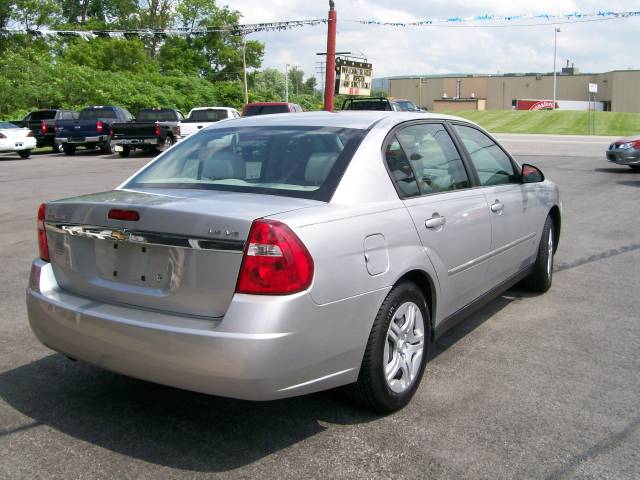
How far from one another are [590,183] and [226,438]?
14119mm

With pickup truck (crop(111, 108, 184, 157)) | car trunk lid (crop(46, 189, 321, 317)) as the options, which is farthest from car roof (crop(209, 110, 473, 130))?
pickup truck (crop(111, 108, 184, 157))

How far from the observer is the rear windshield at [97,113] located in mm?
28141

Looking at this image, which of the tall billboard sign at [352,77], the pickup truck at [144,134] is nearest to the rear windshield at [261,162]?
the pickup truck at [144,134]

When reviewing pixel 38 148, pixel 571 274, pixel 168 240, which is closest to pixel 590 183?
pixel 571 274

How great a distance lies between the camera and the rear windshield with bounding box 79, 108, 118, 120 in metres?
28.1

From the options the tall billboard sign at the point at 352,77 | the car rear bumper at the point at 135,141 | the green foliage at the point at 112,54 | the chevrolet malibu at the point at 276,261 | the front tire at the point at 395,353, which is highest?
the green foliage at the point at 112,54

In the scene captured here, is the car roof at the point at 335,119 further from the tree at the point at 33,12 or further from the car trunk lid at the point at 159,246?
the tree at the point at 33,12

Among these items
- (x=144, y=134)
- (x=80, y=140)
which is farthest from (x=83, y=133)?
(x=144, y=134)

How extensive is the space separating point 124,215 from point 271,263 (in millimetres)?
825

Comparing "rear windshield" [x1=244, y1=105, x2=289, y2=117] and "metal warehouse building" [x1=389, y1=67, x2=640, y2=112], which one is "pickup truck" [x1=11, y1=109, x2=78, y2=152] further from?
"metal warehouse building" [x1=389, y1=67, x2=640, y2=112]

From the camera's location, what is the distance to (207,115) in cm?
2603

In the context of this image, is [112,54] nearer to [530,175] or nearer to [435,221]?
[530,175]

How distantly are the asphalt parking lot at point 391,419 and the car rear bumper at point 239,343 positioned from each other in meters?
0.36

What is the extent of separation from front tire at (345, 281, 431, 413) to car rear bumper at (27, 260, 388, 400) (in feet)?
0.30
